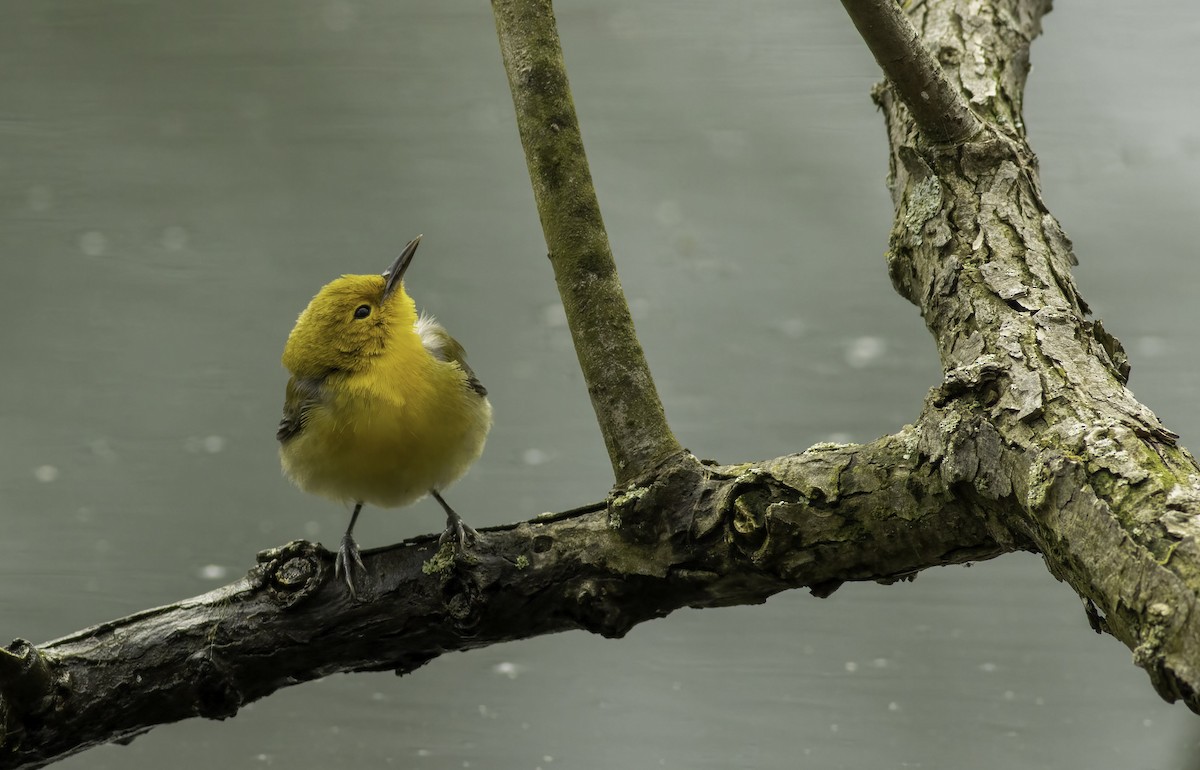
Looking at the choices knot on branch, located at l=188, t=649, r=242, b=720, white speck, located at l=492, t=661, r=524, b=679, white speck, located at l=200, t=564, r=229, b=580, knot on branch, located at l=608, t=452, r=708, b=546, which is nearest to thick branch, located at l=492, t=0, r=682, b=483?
knot on branch, located at l=608, t=452, r=708, b=546

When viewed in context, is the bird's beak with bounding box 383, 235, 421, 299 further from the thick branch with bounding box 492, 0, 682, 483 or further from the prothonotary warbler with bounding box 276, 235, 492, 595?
the thick branch with bounding box 492, 0, 682, 483

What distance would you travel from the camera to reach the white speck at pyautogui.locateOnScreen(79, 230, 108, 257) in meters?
3.47

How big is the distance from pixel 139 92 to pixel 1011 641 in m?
3.09

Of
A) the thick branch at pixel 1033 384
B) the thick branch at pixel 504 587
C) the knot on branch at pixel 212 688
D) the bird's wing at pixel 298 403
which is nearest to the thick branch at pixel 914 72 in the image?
the thick branch at pixel 1033 384

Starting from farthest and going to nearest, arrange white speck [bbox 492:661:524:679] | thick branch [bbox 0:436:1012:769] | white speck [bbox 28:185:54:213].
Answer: white speck [bbox 28:185:54:213] < white speck [bbox 492:661:524:679] < thick branch [bbox 0:436:1012:769]

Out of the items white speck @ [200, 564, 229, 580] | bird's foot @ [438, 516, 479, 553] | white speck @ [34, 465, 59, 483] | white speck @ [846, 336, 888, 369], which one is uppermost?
white speck @ [34, 465, 59, 483]

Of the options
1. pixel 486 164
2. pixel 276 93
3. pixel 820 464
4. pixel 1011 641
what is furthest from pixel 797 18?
pixel 820 464

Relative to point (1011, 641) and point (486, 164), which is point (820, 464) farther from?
point (486, 164)

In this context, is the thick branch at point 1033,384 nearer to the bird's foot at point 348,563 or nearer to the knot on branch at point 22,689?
the bird's foot at point 348,563

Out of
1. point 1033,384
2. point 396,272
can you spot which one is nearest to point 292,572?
point 396,272

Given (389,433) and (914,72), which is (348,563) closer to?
(389,433)

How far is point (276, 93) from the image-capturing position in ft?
11.7

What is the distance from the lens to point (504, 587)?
1.53m

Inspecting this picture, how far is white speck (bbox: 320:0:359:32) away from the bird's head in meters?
1.95
